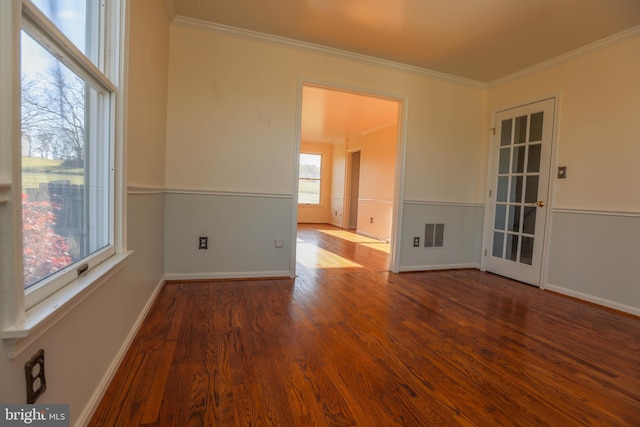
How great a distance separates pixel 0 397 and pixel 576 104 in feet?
13.9

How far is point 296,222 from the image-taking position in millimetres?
3225

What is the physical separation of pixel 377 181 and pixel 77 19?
5868mm

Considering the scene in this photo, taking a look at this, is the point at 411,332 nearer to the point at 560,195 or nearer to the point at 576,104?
the point at 560,195

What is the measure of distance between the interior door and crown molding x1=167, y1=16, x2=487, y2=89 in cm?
79

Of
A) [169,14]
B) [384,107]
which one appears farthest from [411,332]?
[384,107]

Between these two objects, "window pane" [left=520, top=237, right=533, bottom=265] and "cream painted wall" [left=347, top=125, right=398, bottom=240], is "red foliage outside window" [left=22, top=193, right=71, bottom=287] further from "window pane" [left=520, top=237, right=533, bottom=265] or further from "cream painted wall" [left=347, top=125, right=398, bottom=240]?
"cream painted wall" [left=347, top=125, right=398, bottom=240]

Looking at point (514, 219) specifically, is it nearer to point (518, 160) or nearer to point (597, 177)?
point (518, 160)

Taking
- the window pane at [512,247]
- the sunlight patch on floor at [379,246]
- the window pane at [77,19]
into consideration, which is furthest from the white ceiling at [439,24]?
the sunlight patch on floor at [379,246]

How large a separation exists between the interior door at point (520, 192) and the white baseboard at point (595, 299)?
0.17 m

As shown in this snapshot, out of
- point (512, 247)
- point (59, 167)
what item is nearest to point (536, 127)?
point (512, 247)

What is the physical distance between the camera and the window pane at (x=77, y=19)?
96 cm

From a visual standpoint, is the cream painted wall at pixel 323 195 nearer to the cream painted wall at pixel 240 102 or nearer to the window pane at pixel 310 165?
the window pane at pixel 310 165

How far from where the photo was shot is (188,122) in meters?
2.87

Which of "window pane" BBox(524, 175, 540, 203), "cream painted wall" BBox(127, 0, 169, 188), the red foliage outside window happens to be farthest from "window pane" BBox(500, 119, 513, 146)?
the red foliage outside window
